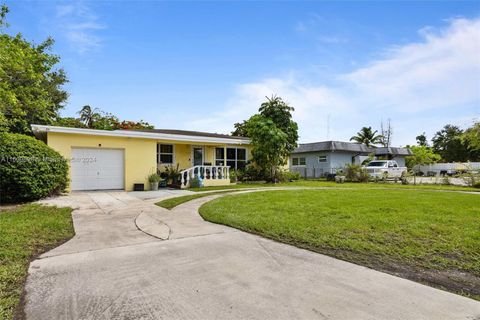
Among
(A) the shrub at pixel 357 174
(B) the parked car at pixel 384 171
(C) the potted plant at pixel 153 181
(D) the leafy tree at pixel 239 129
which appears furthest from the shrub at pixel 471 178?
(D) the leafy tree at pixel 239 129

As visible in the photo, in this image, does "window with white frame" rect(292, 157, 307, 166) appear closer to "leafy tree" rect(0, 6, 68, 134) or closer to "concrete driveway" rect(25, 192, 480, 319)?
"leafy tree" rect(0, 6, 68, 134)

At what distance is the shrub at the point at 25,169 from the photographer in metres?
8.70

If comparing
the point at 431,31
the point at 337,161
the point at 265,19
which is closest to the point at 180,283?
the point at 265,19

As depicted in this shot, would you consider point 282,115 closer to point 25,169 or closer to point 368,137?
point 25,169

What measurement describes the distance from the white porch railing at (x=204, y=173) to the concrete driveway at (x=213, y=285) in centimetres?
951

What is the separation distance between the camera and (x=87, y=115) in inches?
1109

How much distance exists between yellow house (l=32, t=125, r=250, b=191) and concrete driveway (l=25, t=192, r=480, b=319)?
8555mm

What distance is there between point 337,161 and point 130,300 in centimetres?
2585

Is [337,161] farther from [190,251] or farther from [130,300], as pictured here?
[130,300]

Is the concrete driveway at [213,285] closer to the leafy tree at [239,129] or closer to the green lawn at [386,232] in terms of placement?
the green lawn at [386,232]

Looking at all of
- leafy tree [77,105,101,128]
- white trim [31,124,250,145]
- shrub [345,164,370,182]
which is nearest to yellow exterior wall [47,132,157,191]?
white trim [31,124,250,145]

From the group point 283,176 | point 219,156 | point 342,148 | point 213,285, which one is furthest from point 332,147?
point 213,285

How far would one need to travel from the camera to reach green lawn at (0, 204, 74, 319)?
3.03m

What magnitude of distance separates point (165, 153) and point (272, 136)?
22.0ft
